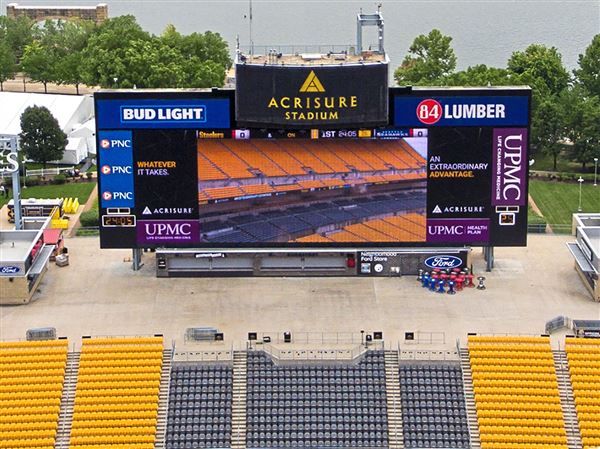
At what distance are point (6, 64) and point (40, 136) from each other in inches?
1065

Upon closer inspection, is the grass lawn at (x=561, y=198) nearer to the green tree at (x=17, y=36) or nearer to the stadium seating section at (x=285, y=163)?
the stadium seating section at (x=285, y=163)

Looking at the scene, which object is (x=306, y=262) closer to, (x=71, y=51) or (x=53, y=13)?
(x=71, y=51)

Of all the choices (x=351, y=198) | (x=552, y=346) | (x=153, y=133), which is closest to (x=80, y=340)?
(x=153, y=133)

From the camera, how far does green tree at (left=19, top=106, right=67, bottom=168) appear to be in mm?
91438

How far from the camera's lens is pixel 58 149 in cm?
9206

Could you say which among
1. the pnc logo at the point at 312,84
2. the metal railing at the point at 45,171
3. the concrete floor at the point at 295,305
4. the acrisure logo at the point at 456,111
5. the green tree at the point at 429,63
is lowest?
the concrete floor at the point at 295,305

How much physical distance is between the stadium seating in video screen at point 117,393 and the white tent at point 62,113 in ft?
123

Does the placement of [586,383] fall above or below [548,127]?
below

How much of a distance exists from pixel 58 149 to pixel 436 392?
43.6 metres

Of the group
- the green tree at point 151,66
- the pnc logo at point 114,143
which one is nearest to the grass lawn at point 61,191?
the green tree at point 151,66

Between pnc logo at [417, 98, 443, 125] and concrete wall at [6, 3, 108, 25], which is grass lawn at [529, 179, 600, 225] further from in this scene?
concrete wall at [6, 3, 108, 25]

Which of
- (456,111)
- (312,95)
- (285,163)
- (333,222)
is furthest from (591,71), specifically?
(312,95)

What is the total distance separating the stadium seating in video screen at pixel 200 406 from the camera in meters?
55.2

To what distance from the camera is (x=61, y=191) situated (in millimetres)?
87375
